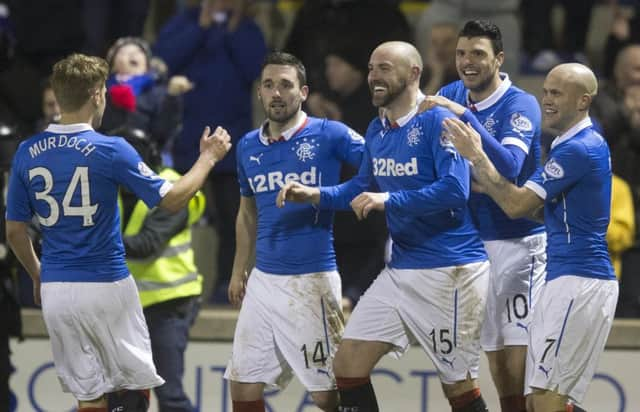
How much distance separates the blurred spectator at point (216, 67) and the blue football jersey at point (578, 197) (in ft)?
12.5

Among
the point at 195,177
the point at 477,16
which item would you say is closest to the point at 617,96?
the point at 477,16

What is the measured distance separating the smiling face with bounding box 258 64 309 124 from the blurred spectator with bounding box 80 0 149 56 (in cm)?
406

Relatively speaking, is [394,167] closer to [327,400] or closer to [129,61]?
[327,400]

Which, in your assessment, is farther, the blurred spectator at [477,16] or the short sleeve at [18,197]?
the blurred spectator at [477,16]

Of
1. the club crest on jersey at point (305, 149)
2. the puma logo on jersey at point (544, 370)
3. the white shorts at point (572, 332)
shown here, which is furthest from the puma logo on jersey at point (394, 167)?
the puma logo on jersey at point (544, 370)

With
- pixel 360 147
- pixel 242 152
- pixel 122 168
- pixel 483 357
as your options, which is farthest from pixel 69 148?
pixel 483 357

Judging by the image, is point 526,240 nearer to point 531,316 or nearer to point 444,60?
point 531,316

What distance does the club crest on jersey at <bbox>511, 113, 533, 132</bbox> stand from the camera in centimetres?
703

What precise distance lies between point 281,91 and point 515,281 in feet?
4.80

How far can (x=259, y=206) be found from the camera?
7.30m

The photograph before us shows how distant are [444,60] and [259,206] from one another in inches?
139

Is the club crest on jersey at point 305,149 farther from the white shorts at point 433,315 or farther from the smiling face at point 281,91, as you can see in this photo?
the white shorts at point 433,315

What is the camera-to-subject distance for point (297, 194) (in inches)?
269

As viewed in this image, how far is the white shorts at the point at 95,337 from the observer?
6.77 m
